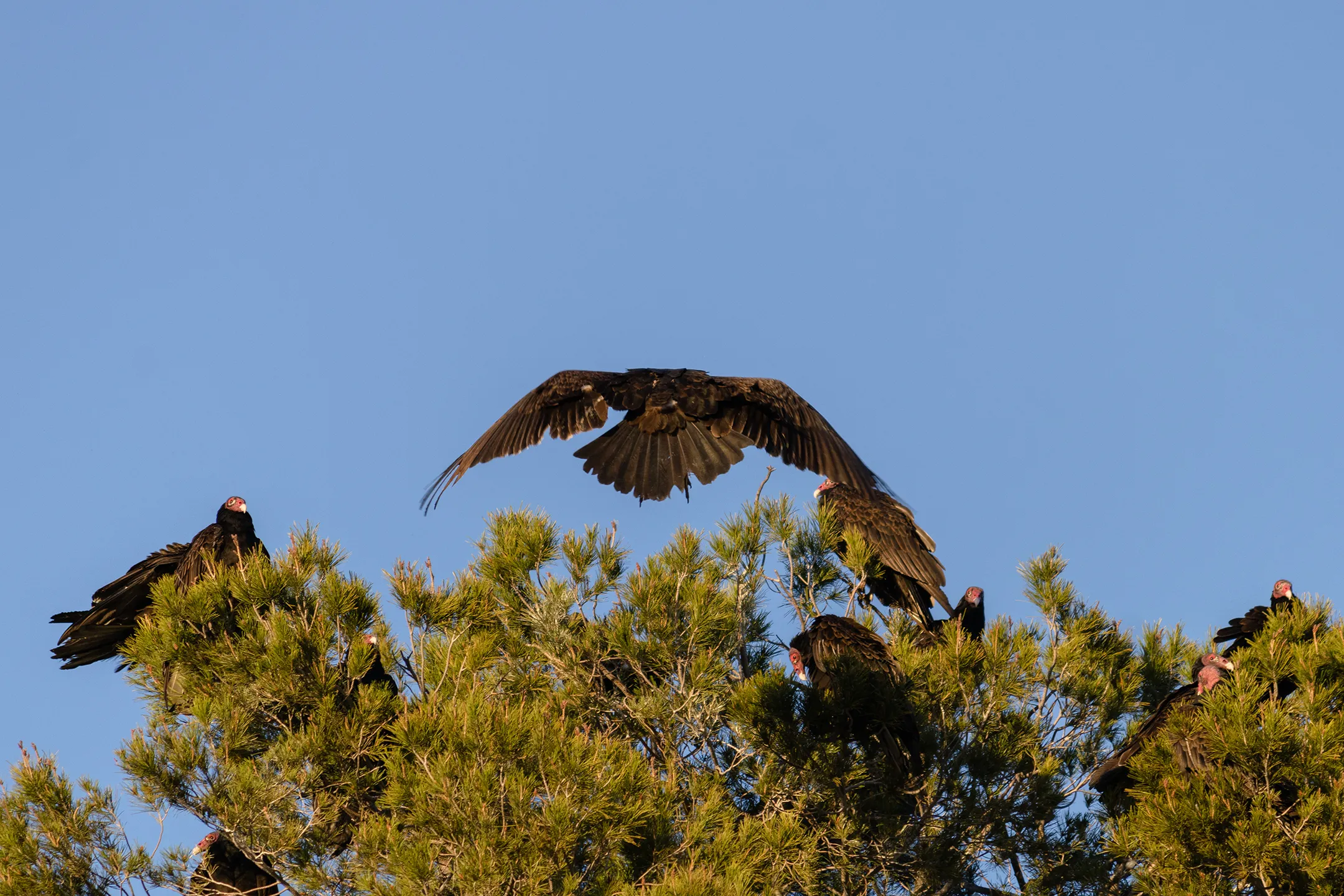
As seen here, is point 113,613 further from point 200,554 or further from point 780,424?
point 780,424

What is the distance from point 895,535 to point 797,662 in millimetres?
1571

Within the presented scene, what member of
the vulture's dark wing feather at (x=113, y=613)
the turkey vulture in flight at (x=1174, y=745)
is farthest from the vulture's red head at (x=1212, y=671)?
the vulture's dark wing feather at (x=113, y=613)

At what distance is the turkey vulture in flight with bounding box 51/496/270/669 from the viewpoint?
18.0 feet

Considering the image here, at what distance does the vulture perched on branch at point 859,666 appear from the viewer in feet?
14.2

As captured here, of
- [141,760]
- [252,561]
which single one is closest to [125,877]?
[141,760]

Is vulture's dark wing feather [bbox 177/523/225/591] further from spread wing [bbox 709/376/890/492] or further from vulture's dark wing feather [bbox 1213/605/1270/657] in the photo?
vulture's dark wing feather [bbox 1213/605/1270/657]

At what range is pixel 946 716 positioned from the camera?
4816mm

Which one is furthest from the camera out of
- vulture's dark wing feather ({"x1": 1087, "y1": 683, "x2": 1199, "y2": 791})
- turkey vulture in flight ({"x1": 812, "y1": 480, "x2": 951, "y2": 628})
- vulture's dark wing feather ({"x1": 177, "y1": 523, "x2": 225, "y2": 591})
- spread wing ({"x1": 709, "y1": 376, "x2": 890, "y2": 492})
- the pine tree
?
spread wing ({"x1": 709, "y1": 376, "x2": 890, "y2": 492})

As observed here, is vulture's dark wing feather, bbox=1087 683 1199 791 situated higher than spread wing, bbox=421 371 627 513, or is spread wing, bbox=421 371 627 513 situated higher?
spread wing, bbox=421 371 627 513

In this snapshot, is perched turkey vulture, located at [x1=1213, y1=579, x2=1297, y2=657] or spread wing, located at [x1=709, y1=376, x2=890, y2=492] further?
spread wing, located at [x1=709, y1=376, x2=890, y2=492]

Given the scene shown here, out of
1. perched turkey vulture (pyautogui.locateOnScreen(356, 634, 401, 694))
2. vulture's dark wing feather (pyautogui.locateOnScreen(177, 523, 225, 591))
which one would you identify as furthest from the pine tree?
vulture's dark wing feather (pyautogui.locateOnScreen(177, 523, 225, 591))

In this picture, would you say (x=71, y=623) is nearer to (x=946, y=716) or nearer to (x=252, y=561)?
(x=252, y=561)

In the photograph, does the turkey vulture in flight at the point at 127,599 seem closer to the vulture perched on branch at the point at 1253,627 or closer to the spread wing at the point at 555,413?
the spread wing at the point at 555,413

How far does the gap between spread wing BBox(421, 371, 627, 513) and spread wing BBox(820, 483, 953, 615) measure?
1.30m
